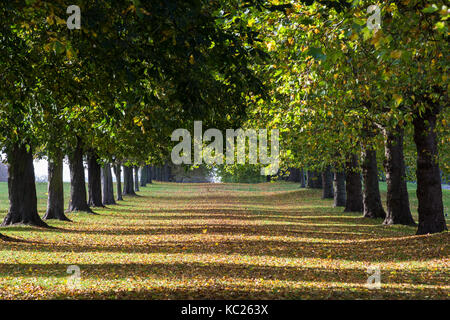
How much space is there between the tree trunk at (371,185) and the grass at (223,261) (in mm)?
1656

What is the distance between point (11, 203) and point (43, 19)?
544 inches

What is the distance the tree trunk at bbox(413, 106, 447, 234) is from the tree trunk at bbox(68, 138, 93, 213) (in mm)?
17370

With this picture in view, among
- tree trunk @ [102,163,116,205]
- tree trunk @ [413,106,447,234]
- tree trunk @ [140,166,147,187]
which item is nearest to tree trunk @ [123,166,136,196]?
tree trunk @ [102,163,116,205]

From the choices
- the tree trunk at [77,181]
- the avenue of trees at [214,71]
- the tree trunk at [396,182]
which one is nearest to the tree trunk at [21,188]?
the avenue of trees at [214,71]

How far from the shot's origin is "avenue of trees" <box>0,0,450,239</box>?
7414 mm

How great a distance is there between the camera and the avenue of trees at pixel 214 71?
7414 mm

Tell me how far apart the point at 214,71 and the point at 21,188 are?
14.1 metres
